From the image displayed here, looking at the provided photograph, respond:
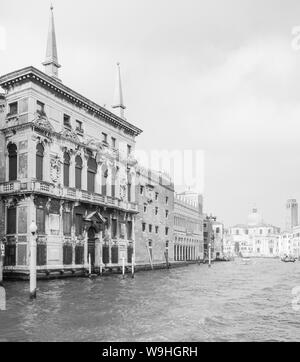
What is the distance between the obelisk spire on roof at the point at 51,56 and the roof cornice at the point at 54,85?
1488 mm

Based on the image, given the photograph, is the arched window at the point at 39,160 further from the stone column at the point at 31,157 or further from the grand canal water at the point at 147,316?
the grand canal water at the point at 147,316

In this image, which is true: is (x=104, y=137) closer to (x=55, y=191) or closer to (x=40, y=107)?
(x=40, y=107)

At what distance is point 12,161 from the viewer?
3303 centimetres

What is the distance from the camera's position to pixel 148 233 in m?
51.9

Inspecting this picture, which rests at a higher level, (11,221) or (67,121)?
(67,121)

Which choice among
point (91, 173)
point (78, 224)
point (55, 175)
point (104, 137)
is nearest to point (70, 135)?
point (55, 175)

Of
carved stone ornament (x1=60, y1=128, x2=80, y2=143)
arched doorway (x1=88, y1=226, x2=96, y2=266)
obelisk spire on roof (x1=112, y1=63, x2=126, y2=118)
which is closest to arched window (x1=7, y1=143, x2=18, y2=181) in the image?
carved stone ornament (x1=60, y1=128, x2=80, y2=143)

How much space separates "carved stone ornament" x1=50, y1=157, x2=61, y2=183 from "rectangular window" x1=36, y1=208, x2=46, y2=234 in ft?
8.53

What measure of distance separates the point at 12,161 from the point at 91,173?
7773mm

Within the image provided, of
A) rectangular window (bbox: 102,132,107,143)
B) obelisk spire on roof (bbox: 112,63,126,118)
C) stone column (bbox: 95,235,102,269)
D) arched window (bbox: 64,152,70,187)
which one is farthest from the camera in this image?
obelisk spire on roof (bbox: 112,63,126,118)

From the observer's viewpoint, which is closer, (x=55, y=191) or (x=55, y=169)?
(x=55, y=191)

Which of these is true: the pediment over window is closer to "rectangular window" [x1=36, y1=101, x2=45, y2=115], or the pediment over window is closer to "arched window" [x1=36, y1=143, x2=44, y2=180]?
"arched window" [x1=36, y1=143, x2=44, y2=180]

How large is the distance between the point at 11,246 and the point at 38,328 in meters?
19.2

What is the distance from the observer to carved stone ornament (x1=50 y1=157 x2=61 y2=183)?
3369 cm
